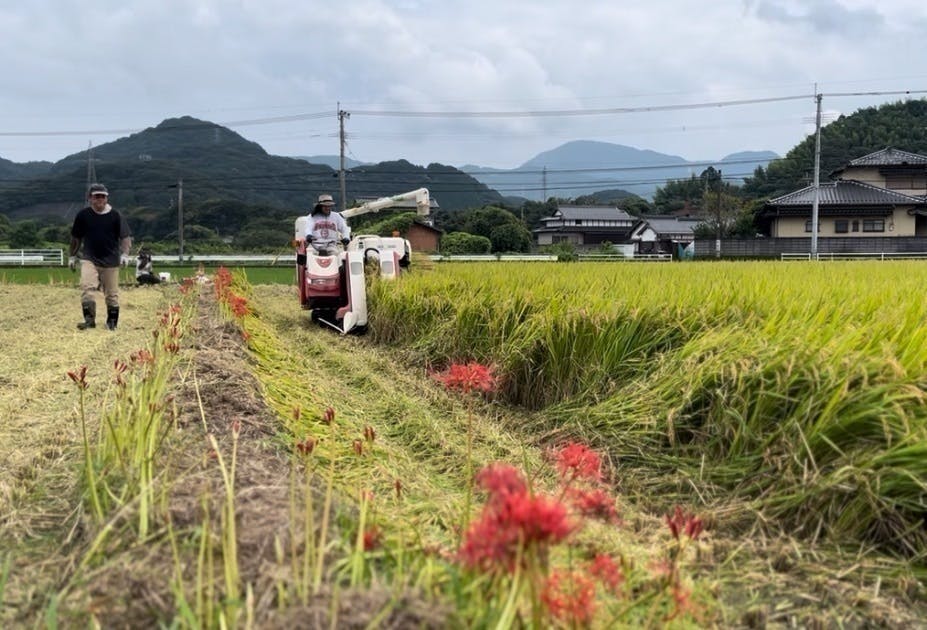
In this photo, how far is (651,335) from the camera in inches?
138

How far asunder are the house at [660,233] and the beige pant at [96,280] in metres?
45.5

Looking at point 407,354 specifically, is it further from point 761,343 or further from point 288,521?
point 288,521

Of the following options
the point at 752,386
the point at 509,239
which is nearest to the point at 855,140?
the point at 509,239

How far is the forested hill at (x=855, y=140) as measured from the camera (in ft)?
150

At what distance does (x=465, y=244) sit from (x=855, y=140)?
2834cm

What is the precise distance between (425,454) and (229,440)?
38.5 inches

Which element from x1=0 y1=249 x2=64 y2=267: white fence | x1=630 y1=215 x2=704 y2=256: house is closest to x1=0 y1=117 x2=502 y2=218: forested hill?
x1=630 y1=215 x2=704 y2=256: house

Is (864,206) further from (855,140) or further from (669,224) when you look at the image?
(669,224)

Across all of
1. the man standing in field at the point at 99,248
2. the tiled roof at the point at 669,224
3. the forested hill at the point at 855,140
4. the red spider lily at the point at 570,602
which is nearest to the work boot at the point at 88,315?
the man standing in field at the point at 99,248

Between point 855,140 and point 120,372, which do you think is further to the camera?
point 855,140

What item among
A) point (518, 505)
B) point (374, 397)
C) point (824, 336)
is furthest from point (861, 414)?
point (374, 397)

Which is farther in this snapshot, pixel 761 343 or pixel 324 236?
pixel 324 236

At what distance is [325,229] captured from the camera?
7.98 metres

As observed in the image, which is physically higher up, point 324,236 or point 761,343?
point 324,236
